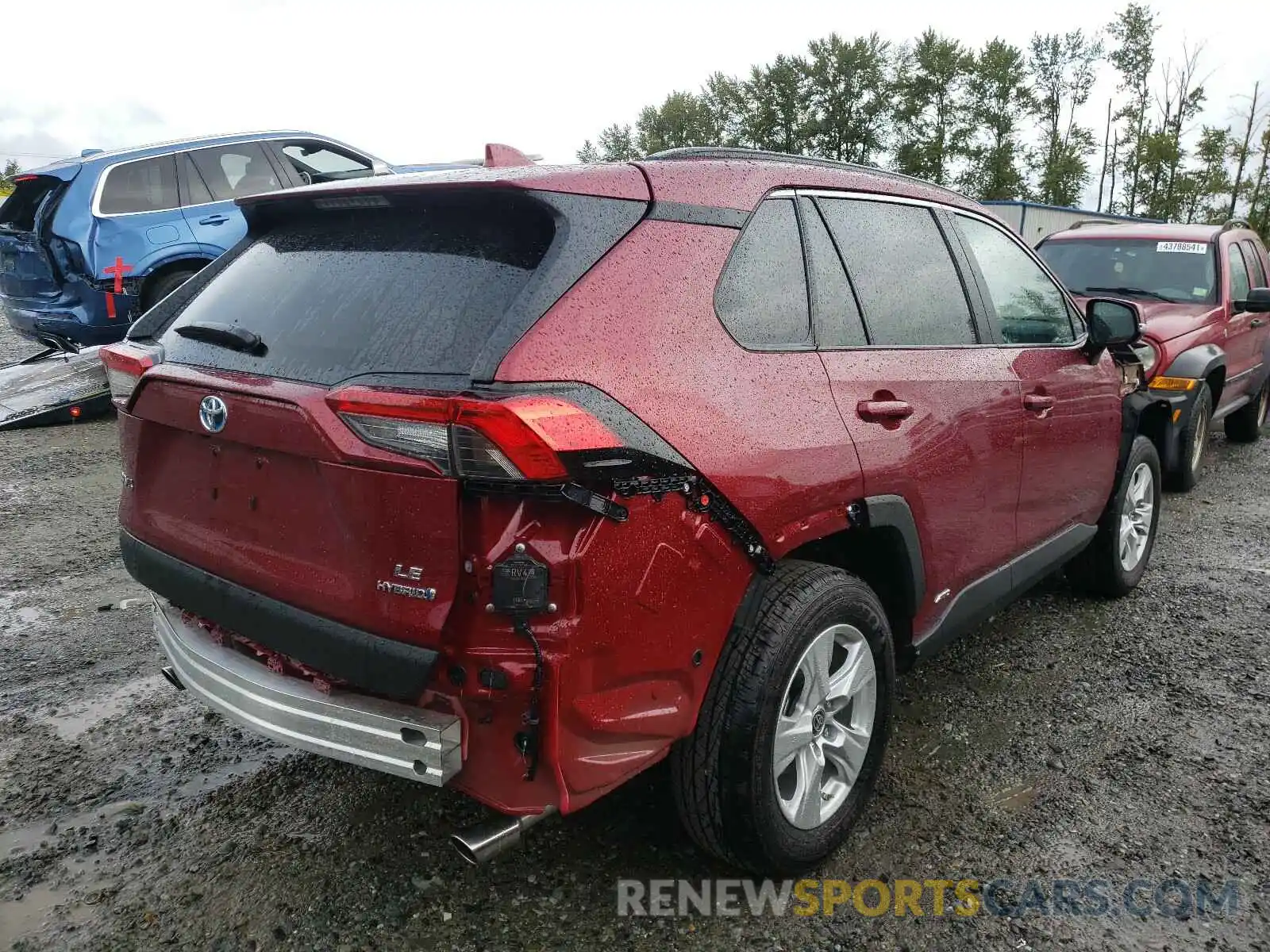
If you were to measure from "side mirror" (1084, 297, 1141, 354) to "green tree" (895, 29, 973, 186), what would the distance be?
57.3 metres

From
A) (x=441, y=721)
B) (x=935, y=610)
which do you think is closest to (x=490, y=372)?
(x=441, y=721)

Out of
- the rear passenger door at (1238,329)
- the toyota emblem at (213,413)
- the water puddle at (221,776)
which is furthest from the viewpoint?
the rear passenger door at (1238,329)

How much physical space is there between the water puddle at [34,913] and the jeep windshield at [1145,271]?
275 inches

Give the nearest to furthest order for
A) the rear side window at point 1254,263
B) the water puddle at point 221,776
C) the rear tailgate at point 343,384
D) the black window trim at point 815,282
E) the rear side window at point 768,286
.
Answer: the rear tailgate at point 343,384 → the rear side window at point 768,286 → the black window trim at point 815,282 → the water puddle at point 221,776 → the rear side window at point 1254,263

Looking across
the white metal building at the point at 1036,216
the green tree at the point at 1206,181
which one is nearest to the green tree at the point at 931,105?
the green tree at the point at 1206,181

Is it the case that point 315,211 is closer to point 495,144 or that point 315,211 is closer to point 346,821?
point 495,144

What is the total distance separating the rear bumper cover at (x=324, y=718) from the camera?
1816mm

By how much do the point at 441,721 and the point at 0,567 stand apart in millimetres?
4064

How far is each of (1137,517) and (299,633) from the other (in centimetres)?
406

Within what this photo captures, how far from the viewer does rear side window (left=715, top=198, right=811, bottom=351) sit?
7.11ft

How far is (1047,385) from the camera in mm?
3314

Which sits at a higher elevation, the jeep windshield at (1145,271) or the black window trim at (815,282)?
the black window trim at (815,282)

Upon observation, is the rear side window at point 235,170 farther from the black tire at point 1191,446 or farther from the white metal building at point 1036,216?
the white metal building at point 1036,216

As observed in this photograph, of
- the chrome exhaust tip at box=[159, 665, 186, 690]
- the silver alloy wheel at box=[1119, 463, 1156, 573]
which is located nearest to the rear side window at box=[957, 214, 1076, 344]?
the silver alloy wheel at box=[1119, 463, 1156, 573]
